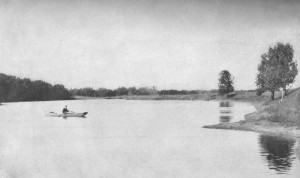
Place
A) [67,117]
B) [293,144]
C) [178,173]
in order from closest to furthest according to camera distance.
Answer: [178,173] → [293,144] → [67,117]

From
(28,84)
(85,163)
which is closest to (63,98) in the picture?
(28,84)

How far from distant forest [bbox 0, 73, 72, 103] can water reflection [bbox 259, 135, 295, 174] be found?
60.4 meters

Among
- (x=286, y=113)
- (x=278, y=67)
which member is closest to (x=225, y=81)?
(x=278, y=67)

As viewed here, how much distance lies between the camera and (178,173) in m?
15.3

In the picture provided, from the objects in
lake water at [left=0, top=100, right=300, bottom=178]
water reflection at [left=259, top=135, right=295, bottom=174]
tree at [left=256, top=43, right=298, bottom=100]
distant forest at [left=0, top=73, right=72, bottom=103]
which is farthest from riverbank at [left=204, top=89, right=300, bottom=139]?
distant forest at [left=0, top=73, right=72, bottom=103]

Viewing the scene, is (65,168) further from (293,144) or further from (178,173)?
(293,144)

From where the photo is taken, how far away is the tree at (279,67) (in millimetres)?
45562

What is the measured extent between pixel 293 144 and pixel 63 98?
282ft

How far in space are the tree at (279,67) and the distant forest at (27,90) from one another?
4607cm

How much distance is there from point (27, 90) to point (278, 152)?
7328 centimetres

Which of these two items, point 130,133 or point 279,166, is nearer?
point 279,166

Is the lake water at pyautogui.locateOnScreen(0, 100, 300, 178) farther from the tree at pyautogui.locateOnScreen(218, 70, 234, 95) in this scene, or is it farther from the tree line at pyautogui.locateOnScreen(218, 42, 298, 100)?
the tree at pyautogui.locateOnScreen(218, 70, 234, 95)

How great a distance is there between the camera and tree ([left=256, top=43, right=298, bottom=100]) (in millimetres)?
45562

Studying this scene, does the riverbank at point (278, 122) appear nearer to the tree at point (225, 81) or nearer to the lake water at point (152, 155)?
the lake water at point (152, 155)
